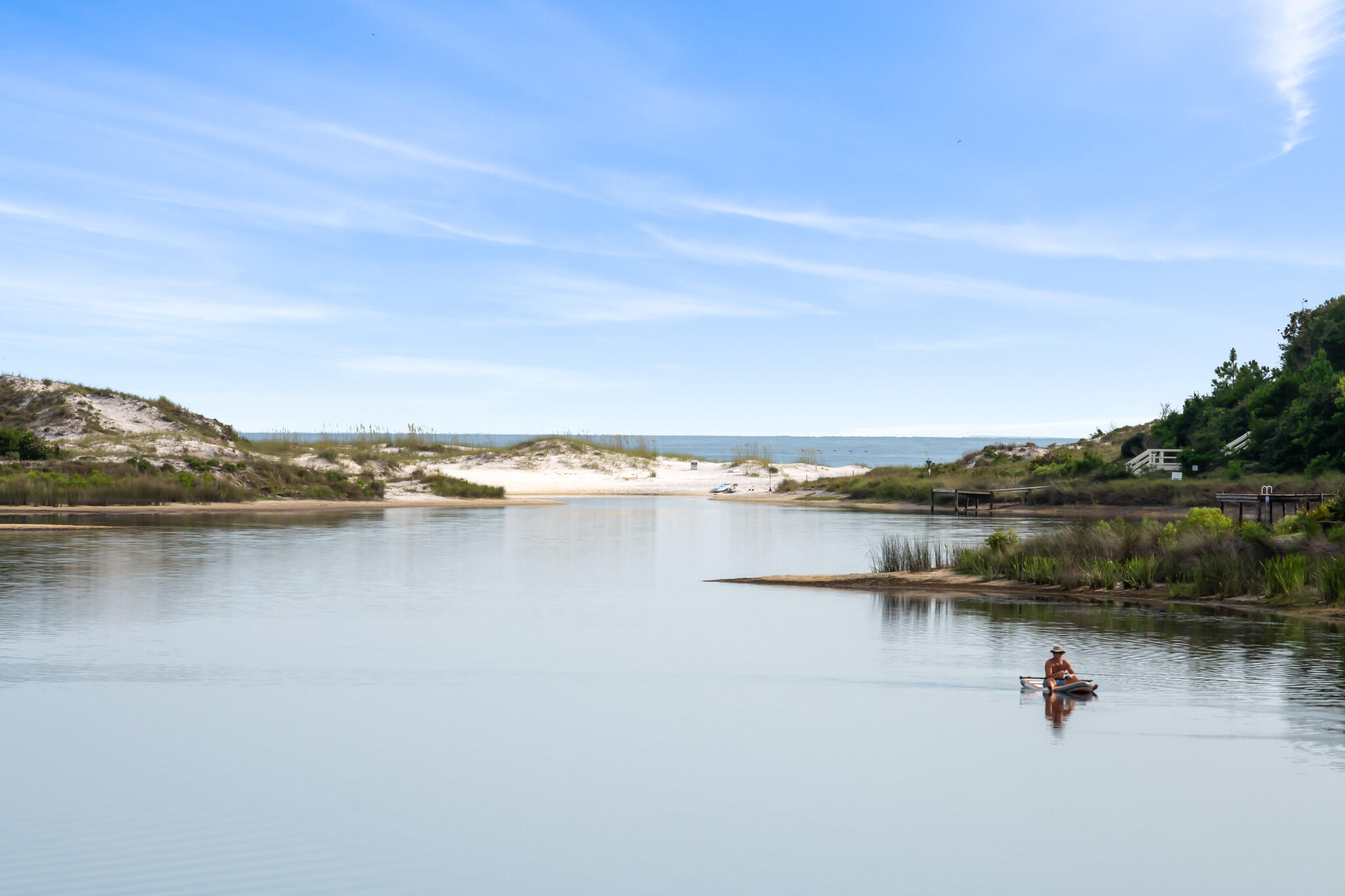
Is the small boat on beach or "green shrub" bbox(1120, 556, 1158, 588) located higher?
"green shrub" bbox(1120, 556, 1158, 588)

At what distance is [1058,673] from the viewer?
16531 millimetres

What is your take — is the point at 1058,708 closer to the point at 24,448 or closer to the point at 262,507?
the point at 262,507

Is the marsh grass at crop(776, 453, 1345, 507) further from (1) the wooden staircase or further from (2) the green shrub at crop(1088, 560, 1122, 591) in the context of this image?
(2) the green shrub at crop(1088, 560, 1122, 591)

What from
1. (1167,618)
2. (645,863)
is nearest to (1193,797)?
(645,863)

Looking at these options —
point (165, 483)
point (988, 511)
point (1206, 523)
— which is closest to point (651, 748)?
point (1206, 523)

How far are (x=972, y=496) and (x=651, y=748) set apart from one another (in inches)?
2433

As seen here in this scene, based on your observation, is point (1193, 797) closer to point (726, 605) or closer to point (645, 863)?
point (645, 863)

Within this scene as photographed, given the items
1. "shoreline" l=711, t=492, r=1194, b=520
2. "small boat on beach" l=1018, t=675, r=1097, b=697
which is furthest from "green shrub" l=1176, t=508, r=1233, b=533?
"shoreline" l=711, t=492, r=1194, b=520

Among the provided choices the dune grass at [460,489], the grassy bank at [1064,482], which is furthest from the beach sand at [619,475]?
the grassy bank at [1064,482]

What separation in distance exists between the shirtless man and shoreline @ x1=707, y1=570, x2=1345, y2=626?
988 cm

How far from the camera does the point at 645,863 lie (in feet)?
33.6

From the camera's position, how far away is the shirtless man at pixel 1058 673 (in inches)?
644

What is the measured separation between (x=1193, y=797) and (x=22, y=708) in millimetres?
15028

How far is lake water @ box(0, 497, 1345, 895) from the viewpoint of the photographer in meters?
10.1
